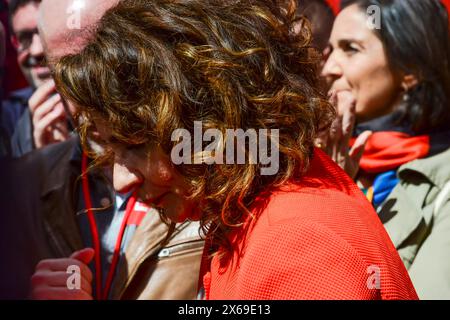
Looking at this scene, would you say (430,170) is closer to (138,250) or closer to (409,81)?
(409,81)

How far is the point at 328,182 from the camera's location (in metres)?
1.29

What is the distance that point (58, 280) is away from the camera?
179cm

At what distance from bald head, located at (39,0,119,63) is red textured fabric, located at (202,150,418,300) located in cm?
93

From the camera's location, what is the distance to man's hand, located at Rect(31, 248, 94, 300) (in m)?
1.79

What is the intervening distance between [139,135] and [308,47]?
0.42 metres

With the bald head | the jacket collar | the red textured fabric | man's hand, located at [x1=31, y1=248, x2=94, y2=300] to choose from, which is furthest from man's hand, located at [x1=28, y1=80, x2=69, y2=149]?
the red textured fabric

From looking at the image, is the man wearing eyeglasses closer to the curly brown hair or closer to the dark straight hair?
the dark straight hair

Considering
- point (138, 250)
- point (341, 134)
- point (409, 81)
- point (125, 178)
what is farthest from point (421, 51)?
point (125, 178)

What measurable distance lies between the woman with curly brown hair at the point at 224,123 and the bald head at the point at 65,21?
0.63 meters

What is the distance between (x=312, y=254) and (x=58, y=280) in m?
0.90

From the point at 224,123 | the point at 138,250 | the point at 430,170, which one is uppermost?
the point at 224,123

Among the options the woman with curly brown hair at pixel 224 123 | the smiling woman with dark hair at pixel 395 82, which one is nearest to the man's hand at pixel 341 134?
the smiling woman with dark hair at pixel 395 82
